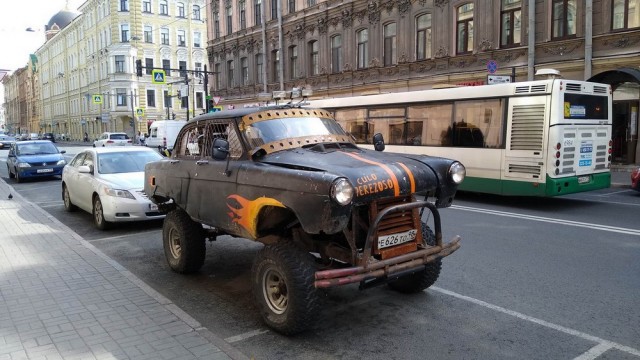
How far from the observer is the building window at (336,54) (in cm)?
2948

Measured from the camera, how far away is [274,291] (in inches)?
183

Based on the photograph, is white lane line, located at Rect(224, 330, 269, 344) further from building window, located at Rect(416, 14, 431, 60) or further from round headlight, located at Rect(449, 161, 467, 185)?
building window, located at Rect(416, 14, 431, 60)

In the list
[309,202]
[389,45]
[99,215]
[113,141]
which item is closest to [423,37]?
[389,45]

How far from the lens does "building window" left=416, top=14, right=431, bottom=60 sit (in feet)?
79.1

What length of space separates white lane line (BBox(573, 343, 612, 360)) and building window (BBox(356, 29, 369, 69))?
80.9 ft

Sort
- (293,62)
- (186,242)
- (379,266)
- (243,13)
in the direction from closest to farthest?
(379,266), (186,242), (293,62), (243,13)

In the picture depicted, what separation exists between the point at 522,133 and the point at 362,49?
1779cm

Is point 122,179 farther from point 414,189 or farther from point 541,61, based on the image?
point 541,61

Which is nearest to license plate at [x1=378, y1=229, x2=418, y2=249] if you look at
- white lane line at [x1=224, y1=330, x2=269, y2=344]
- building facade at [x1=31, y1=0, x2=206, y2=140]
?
white lane line at [x1=224, y1=330, x2=269, y2=344]

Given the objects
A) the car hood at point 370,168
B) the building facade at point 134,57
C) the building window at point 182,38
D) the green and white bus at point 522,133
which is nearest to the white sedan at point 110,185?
the car hood at point 370,168

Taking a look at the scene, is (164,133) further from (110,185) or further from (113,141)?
(110,185)

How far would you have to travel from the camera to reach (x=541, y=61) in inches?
773

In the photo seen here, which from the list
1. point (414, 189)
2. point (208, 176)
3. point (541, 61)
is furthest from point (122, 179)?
point (541, 61)

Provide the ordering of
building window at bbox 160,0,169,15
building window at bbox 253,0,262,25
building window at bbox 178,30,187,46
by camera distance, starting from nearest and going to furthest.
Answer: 1. building window at bbox 253,0,262,25
2. building window at bbox 160,0,169,15
3. building window at bbox 178,30,187,46
